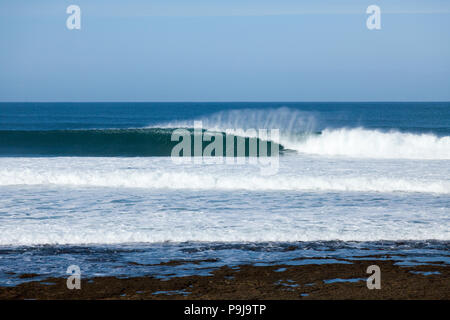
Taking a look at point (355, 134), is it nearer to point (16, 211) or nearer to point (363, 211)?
point (363, 211)

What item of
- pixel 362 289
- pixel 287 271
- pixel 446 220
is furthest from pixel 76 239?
pixel 446 220

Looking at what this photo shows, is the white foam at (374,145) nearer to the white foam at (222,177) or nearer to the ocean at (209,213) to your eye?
the ocean at (209,213)

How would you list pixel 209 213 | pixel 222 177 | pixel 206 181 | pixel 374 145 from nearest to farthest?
pixel 209 213, pixel 206 181, pixel 222 177, pixel 374 145

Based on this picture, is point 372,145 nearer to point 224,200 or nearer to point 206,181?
point 206,181

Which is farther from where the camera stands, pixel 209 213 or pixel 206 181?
pixel 206 181

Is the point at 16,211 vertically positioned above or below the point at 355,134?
below

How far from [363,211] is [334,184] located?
3107mm

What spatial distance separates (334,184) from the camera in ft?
40.2

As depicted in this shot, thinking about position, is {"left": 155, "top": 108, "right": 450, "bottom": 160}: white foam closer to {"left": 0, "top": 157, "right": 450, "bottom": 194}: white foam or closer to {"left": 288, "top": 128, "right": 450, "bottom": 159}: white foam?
{"left": 288, "top": 128, "right": 450, "bottom": 159}: white foam

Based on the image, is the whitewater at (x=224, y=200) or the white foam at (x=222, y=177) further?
the white foam at (x=222, y=177)

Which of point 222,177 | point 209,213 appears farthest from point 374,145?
point 209,213

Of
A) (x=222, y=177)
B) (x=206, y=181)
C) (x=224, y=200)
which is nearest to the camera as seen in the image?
(x=224, y=200)

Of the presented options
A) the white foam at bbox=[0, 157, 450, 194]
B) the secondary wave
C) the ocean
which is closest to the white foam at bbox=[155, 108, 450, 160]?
the ocean

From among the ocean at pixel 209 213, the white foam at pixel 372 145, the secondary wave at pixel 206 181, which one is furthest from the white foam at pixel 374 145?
the secondary wave at pixel 206 181
